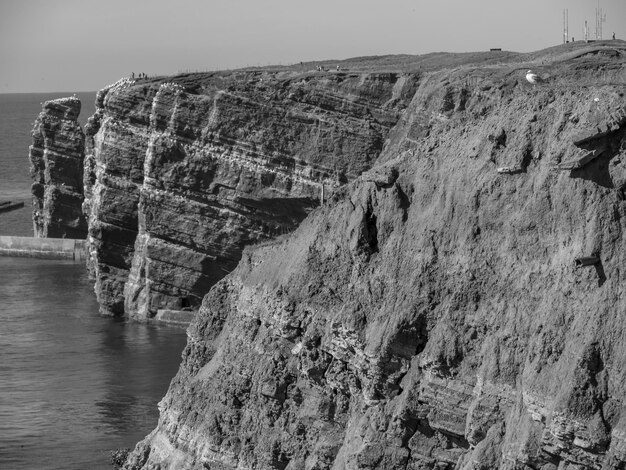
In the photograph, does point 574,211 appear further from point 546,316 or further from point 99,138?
point 99,138

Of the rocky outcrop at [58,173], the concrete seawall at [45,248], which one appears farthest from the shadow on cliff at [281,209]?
the rocky outcrop at [58,173]

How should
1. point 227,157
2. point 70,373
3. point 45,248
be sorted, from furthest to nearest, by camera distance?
point 45,248
point 227,157
point 70,373

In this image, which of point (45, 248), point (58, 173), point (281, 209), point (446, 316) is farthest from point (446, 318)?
point (58, 173)

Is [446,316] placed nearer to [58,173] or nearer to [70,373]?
[70,373]

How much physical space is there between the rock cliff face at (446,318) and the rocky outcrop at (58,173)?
7993 centimetres

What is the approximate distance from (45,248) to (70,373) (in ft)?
149

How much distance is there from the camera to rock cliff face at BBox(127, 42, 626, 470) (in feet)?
106

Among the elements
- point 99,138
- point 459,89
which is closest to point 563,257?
point 459,89

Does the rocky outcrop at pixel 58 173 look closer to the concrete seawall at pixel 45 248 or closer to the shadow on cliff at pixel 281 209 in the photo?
the concrete seawall at pixel 45 248

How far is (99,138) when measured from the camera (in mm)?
98625

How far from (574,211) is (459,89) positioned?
38.6 metres

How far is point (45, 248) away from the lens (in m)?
122

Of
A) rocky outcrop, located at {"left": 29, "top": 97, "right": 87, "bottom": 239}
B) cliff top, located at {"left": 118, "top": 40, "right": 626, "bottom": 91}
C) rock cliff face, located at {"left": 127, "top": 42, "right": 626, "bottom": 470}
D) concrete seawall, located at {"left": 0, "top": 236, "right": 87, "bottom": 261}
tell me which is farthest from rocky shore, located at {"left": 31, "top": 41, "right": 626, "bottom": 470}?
rocky outcrop, located at {"left": 29, "top": 97, "right": 87, "bottom": 239}

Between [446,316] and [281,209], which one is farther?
[281,209]
